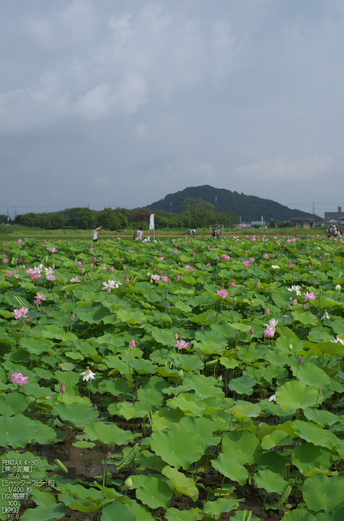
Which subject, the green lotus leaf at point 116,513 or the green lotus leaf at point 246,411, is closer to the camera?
the green lotus leaf at point 116,513

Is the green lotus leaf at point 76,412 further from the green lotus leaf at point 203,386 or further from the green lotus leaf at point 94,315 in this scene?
the green lotus leaf at point 94,315

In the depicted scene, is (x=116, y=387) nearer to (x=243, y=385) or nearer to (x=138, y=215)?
(x=243, y=385)

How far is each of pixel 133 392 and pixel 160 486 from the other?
3.78 ft

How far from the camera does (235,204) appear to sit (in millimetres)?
147500

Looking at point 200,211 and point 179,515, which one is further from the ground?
point 200,211

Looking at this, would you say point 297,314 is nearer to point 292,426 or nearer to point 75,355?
point 292,426

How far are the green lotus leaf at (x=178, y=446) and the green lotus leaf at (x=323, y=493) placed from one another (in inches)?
16.7

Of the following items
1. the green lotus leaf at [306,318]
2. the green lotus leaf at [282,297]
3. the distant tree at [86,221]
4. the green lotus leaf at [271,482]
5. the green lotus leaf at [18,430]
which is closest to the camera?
the green lotus leaf at [271,482]

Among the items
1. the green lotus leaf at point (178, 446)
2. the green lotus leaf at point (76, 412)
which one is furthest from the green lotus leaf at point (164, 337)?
the green lotus leaf at point (178, 446)

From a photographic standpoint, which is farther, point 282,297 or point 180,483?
point 282,297

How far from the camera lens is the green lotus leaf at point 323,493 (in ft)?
4.23

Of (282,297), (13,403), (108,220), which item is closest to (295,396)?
(13,403)

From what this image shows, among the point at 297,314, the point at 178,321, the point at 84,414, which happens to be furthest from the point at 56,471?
the point at 297,314

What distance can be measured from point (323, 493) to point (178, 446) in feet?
1.91
